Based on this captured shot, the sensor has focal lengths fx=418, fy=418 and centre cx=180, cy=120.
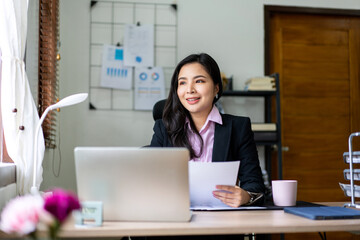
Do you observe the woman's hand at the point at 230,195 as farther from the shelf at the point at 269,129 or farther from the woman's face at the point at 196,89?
the shelf at the point at 269,129

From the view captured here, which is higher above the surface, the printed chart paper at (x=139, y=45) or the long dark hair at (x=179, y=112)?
the printed chart paper at (x=139, y=45)

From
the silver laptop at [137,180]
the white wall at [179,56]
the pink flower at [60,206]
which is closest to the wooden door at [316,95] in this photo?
the white wall at [179,56]

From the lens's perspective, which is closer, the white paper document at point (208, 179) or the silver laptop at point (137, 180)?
the silver laptop at point (137, 180)

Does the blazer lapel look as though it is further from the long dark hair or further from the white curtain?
the white curtain

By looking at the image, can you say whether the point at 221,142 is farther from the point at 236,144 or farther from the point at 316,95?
the point at 316,95

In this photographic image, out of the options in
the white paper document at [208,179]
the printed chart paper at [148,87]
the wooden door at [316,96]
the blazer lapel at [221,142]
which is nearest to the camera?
the white paper document at [208,179]

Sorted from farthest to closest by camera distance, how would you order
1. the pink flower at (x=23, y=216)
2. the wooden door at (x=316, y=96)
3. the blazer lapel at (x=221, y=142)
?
1. the wooden door at (x=316, y=96)
2. the blazer lapel at (x=221, y=142)
3. the pink flower at (x=23, y=216)

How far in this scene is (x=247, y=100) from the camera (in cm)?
336

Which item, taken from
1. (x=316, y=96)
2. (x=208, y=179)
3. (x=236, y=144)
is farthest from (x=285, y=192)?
(x=316, y=96)

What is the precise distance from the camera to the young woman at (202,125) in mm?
1799

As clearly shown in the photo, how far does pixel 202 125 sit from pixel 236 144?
19 cm

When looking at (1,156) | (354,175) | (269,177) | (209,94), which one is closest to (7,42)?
(1,156)

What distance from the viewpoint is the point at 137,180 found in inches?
41.3

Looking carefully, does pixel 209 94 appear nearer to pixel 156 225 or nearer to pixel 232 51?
pixel 156 225
